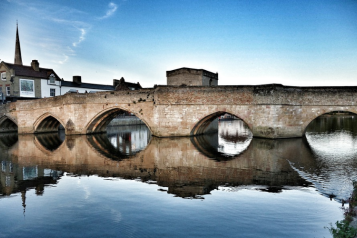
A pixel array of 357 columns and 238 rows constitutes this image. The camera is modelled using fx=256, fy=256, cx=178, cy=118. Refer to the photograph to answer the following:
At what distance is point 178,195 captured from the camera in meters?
7.20

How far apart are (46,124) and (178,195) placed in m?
25.8

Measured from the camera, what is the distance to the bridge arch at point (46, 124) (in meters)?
26.4

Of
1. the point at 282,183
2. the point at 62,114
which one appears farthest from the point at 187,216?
the point at 62,114

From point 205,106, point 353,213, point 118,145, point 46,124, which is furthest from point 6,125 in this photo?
point 353,213

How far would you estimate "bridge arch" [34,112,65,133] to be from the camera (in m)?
26.4

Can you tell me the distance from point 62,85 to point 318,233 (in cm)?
3990

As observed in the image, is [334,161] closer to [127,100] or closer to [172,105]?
[172,105]

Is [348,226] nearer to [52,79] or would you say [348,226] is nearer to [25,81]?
[25,81]

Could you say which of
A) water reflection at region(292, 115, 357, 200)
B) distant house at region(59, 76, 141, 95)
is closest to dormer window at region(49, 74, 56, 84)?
distant house at region(59, 76, 141, 95)

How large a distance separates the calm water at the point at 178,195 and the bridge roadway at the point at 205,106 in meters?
6.20

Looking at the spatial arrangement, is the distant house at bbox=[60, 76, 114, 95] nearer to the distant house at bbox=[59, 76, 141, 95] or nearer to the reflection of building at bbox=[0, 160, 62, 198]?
the distant house at bbox=[59, 76, 141, 95]

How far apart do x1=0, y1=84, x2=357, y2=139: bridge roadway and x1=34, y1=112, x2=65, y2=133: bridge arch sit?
1.26 meters

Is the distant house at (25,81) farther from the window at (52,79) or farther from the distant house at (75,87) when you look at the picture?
the distant house at (75,87)

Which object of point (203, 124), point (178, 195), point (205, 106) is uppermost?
point (205, 106)
